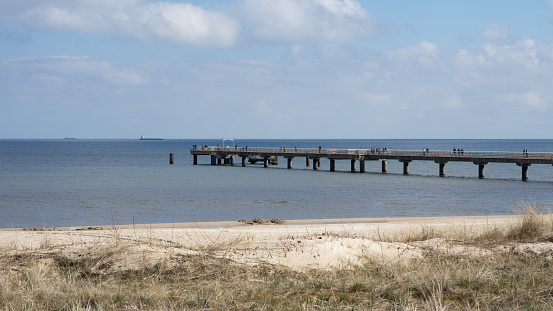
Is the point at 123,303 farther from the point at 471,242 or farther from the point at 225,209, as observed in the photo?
the point at 225,209

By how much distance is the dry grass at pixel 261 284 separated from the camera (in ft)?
25.3

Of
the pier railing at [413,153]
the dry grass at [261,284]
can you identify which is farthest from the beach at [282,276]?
the pier railing at [413,153]

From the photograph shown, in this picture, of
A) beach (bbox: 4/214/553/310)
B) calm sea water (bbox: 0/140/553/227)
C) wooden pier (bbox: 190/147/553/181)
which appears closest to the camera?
beach (bbox: 4/214/553/310)

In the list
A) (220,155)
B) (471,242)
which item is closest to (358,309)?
(471,242)

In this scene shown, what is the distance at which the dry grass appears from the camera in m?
7.71

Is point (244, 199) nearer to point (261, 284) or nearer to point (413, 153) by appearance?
point (261, 284)

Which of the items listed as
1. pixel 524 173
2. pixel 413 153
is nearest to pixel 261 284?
pixel 524 173

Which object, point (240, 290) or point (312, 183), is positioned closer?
point (240, 290)

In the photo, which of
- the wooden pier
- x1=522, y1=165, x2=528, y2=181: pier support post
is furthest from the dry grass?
x1=522, y1=165, x2=528, y2=181: pier support post

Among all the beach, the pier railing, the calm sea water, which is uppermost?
the pier railing

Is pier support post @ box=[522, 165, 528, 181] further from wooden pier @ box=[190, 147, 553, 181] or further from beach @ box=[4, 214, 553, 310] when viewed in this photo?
beach @ box=[4, 214, 553, 310]

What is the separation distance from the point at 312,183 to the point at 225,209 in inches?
805

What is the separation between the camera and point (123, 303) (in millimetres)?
7840

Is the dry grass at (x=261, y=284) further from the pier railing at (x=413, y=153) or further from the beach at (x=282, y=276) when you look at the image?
the pier railing at (x=413, y=153)
